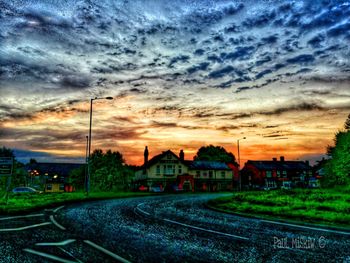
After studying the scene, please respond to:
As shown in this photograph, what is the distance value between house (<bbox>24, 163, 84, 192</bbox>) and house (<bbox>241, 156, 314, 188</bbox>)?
182 feet

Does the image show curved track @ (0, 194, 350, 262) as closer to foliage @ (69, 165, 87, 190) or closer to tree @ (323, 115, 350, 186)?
tree @ (323, 115, 350, 186)

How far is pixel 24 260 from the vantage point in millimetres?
6879

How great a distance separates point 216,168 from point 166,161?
632 inches

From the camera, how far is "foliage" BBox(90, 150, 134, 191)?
71.5 metres

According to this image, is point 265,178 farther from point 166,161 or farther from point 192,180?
point 166,161

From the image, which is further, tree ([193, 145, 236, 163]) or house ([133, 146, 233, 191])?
tree ([193, 145, 236, 163])

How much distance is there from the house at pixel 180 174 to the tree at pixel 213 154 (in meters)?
36.2

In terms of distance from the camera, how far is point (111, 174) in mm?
71688

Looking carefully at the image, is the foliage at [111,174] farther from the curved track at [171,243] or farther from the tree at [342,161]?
the curved track at [171,243]

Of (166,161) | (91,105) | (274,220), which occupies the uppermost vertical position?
(91,105)

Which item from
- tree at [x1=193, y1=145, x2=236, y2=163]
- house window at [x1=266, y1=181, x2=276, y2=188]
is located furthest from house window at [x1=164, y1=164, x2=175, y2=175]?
tree at [x1=193, y1=145, x2=236, y2=163]

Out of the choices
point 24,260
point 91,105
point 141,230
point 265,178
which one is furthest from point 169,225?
point 265,178

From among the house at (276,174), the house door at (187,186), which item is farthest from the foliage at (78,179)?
the house at (276,174)

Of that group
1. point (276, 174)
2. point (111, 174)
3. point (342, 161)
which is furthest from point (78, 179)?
point (342, 161)
